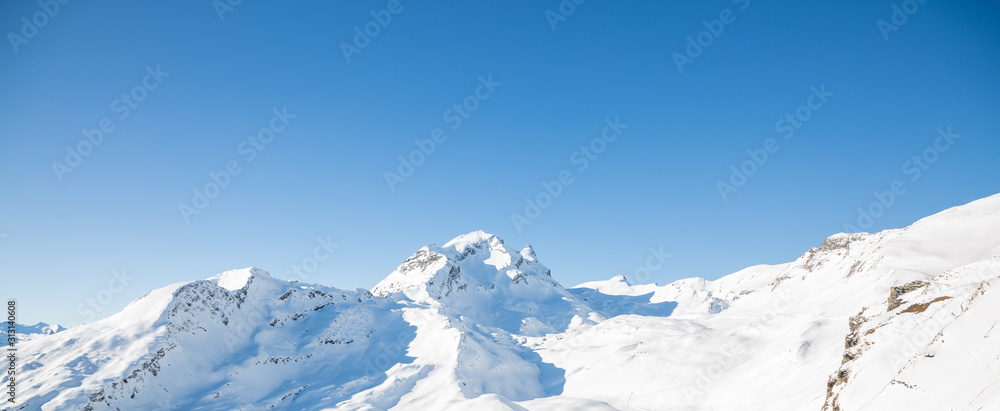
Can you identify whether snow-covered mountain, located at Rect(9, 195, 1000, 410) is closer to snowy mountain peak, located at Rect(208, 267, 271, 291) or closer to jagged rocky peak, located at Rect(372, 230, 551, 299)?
snowy mountain peak, located at Rect(208, 267, 271, 291)

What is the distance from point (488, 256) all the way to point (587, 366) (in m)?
103

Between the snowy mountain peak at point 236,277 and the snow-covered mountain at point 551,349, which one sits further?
the snowy mountain peak at point 236,277

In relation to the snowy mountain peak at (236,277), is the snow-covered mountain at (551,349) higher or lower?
Result: lower

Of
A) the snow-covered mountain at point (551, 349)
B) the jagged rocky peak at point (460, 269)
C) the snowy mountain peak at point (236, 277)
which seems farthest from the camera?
the jagged rocky peak at point (460, 269)

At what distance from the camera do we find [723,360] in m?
68.8

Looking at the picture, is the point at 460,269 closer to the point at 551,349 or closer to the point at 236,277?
the point at 551,349

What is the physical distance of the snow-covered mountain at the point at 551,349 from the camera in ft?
84.3

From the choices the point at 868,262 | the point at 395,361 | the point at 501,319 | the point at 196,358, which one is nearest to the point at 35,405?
the point at 196,358

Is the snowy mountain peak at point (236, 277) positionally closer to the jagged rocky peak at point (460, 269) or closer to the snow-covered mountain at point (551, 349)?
the snow-covered mountain at point (551, 349)

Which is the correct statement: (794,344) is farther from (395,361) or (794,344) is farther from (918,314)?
(395,361)

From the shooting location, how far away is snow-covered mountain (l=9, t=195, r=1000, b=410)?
25.7 metres

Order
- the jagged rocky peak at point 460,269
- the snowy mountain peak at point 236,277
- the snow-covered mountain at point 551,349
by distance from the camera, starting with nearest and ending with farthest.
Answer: the snow-covered mountain at point 551,349 → the snowy mountain peak at point 236,277 → the jagged rocky peak at point 460,269

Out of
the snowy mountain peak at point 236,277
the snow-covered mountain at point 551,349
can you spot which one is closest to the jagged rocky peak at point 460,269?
the snow-covered mountain at point 551,349

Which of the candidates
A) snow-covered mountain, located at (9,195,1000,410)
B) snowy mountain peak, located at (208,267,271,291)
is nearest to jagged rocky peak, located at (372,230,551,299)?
snow-covered mountain, located at (9,195,1000,410)
